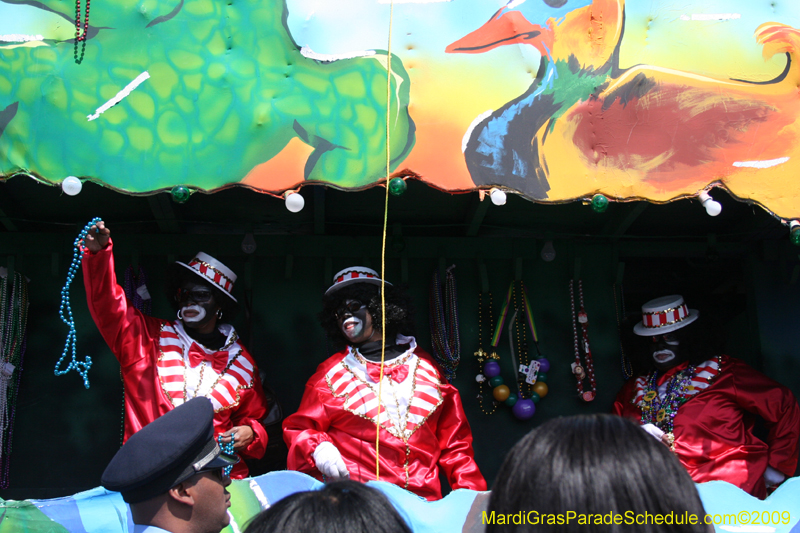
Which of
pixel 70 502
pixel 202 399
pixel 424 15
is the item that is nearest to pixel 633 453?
pixel 202 399

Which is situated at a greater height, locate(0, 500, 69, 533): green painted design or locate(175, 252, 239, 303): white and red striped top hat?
locate(175, 252, 239, 303): white and red striped top hat

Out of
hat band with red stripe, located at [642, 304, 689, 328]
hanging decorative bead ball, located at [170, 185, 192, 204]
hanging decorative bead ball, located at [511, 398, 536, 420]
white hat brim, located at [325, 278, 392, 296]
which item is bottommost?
hanging decorative bead ball, located at [511, 398, 536, 420]

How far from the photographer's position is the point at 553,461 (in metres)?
1.20

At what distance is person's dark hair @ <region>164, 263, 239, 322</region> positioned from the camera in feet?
12.3

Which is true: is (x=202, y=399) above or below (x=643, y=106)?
below

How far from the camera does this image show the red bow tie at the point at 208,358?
3.54m

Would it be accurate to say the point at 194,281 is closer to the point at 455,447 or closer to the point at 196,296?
the point at 196,296

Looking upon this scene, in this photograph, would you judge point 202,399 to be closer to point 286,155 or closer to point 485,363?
point 286,155

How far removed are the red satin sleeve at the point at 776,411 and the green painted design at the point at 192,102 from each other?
2154mm

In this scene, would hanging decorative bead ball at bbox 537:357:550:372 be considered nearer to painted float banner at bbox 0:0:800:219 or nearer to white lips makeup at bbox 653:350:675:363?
white lips makeup at bbox 653:350:675:363

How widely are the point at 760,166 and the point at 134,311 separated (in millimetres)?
2913

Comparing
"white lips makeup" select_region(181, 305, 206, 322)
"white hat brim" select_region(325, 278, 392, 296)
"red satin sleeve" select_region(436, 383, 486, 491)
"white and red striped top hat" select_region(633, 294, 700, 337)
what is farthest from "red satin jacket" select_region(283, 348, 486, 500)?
"white and red striped top hat" select_region(633, 294, 700, 337)

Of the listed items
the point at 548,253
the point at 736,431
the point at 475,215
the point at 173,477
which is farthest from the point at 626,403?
the point at 173,477

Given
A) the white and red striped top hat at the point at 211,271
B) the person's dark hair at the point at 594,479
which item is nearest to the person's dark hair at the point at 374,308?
the white and red striped top hat at the point at 211,271
